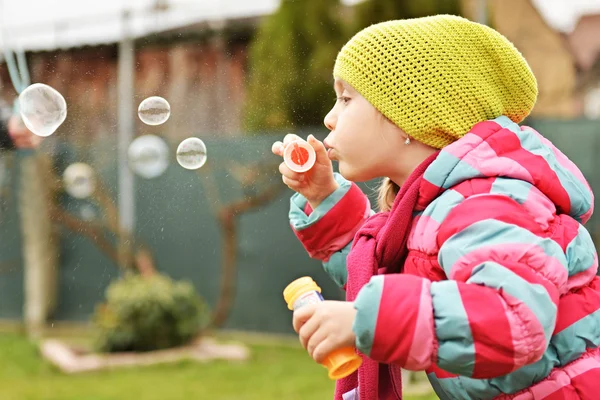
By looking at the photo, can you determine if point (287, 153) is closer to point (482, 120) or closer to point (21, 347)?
point (482, 120)

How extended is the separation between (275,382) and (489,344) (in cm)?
412

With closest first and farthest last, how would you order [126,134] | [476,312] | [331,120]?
[476,312], [331,120], [126,134]

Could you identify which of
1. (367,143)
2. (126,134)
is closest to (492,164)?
(367,143)

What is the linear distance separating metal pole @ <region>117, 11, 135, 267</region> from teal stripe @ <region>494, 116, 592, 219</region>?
5.73 metres

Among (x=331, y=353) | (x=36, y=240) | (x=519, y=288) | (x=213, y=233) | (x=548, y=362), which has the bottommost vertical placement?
(x=36, y=240)

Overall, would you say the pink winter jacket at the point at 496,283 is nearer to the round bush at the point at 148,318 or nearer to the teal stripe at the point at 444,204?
the teal stripe at the point at 444,204

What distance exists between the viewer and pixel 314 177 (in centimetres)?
178

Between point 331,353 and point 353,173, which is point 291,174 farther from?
point 331,353

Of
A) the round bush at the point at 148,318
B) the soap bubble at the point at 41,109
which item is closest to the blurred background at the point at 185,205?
the round bush at the point at 148,318

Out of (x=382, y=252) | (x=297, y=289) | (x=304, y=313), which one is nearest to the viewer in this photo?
(x=304, y=313)

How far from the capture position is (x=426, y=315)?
47.5 inches

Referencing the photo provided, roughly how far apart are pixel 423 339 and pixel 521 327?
15cm

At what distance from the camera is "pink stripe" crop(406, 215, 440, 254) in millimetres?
1399

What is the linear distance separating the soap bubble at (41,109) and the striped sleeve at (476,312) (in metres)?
1.36
